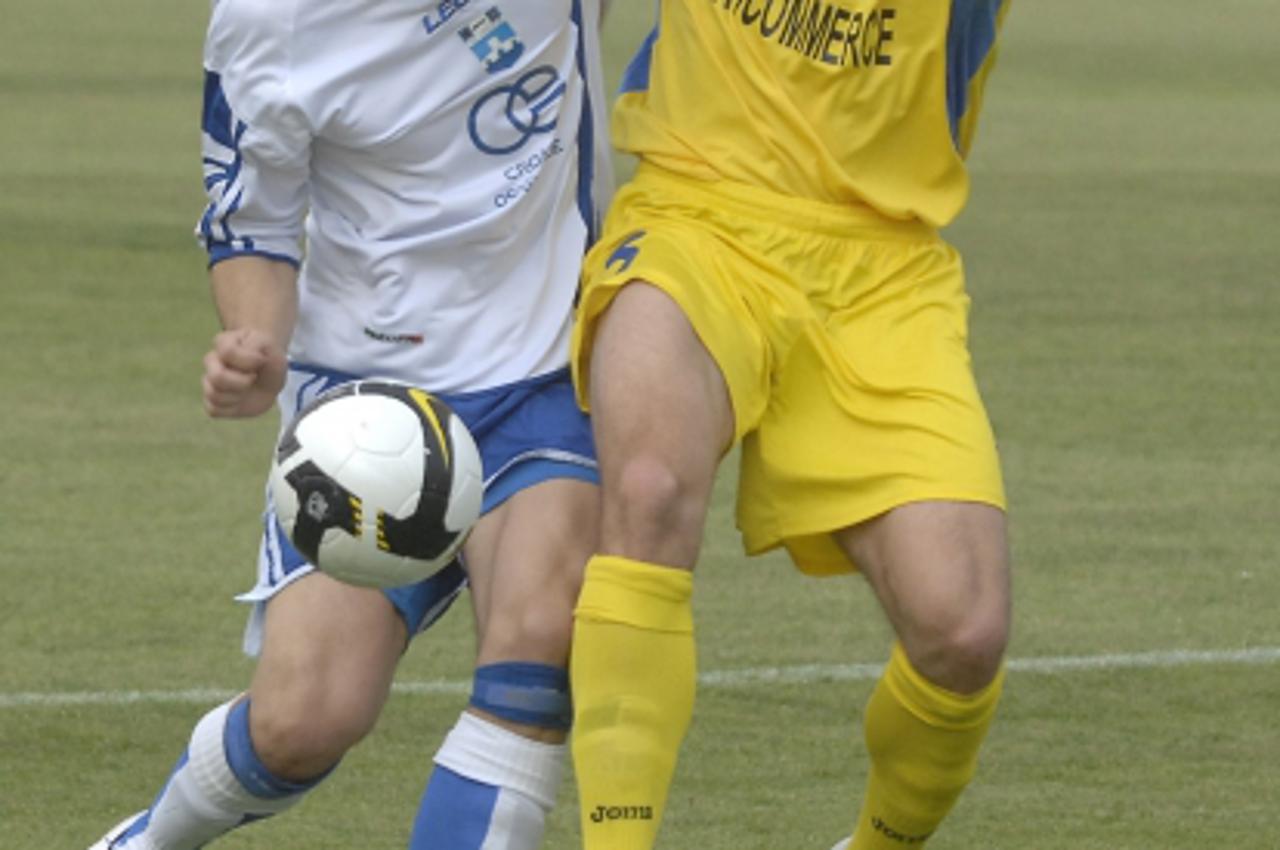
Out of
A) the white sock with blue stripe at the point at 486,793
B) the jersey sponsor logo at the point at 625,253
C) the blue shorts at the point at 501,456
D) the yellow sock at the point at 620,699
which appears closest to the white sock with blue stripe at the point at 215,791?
the blue shorts at the point at 501,456

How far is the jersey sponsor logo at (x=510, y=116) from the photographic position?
5.15m

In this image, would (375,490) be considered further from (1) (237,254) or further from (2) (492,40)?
(2) (492,40)

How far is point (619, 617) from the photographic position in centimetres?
468

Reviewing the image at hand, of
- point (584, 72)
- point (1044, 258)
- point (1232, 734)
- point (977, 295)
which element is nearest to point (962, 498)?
point (584, 72)

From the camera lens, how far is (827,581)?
8.22m

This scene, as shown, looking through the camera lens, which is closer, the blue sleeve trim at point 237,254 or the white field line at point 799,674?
the blue sleeve trim at point 237,254

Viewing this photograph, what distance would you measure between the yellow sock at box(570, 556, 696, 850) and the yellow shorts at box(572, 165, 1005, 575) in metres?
0.40

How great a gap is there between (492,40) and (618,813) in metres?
1.30

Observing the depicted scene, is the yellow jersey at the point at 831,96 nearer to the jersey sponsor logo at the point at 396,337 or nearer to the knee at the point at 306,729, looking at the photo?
the jersey sponsor logo at the point at 396,337

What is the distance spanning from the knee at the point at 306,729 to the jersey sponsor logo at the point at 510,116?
3.11 feet

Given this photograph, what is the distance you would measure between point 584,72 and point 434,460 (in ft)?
2.88

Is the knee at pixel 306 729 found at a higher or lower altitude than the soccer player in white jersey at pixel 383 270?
lower

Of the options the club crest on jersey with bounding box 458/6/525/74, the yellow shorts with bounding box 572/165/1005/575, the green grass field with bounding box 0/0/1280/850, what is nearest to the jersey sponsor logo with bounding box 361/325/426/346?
the yellow shorts with bounding box 572/165/1005/575

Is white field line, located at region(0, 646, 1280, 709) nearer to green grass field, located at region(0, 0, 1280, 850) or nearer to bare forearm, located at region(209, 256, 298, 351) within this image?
green grass field, located at region(0, 0, 1280, 850)
